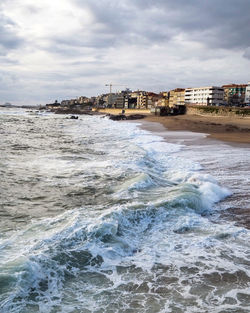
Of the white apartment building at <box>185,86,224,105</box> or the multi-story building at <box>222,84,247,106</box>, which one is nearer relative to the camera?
the white apartment building at <box>185,86,224,105</box>

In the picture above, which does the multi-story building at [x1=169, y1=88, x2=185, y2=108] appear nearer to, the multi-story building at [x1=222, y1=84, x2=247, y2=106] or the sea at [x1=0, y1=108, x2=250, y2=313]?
the multi-story building at [x1=222, y1=84, x2=247, y2=106]

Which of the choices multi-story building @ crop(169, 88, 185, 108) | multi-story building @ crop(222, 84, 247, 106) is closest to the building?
multi-story building @ crop(169, 88, 185, 108)

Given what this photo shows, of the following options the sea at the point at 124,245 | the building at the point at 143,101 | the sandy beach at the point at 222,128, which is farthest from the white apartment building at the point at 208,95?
the sea at the point at 124,245

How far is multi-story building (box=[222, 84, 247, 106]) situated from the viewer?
110 m

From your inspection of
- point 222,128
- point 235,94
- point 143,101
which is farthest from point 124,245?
point 143,101

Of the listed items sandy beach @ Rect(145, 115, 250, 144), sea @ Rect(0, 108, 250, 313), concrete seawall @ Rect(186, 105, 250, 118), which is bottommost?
sea @ Rect(0, 108, 250, 313)

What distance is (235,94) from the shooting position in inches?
4434

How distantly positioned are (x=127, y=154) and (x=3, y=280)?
10522 millimetres

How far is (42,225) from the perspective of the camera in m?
5.35

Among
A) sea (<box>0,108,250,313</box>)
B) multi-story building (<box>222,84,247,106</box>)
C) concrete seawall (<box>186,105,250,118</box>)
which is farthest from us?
multi-story building (<box>222,84,247,106</box>)

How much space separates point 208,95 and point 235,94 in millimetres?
18264

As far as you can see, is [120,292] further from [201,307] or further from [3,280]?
[3,280]

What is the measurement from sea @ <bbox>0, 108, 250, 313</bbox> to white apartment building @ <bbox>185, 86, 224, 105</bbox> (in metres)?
95.3

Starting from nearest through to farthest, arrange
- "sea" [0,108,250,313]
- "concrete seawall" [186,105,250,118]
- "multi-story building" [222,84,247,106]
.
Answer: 1. "sea" [0,108,250,313]
2. "concrete seawall" [186,105,250,118]
3. "multi-story building" [222,84,247,106]
